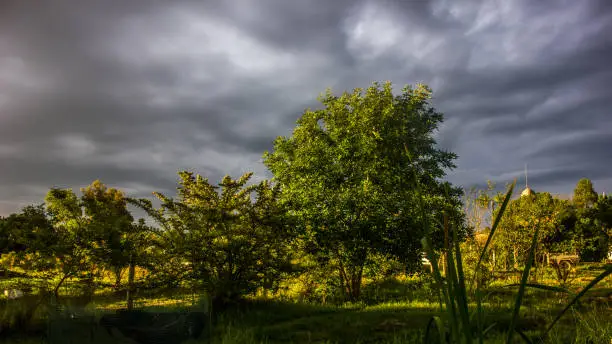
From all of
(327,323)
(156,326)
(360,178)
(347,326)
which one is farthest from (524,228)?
(156,326)

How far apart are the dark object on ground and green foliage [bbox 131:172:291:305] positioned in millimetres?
5943

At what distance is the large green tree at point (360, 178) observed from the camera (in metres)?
12.3

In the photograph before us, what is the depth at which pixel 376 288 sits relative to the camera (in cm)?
1479

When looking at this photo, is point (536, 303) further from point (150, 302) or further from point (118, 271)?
point (118, 271)

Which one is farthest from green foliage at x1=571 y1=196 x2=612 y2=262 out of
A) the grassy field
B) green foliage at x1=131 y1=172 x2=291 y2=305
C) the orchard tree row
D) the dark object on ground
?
the dark object on ground

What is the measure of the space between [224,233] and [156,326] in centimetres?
618

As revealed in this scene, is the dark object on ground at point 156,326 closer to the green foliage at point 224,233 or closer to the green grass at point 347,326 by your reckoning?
the green grass at point 347,326

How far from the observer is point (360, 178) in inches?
561

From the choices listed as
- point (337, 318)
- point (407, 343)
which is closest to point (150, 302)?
point (337, 318)

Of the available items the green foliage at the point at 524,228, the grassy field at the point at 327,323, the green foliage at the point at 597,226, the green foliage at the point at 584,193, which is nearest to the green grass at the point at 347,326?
the grassy field at the point at 327,323

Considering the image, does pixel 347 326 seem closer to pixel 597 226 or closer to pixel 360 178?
pixel 360 178

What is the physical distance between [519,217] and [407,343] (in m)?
12.1

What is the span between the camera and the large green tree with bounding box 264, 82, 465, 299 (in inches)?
483

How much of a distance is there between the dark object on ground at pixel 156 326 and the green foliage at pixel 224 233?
19.5 ft
